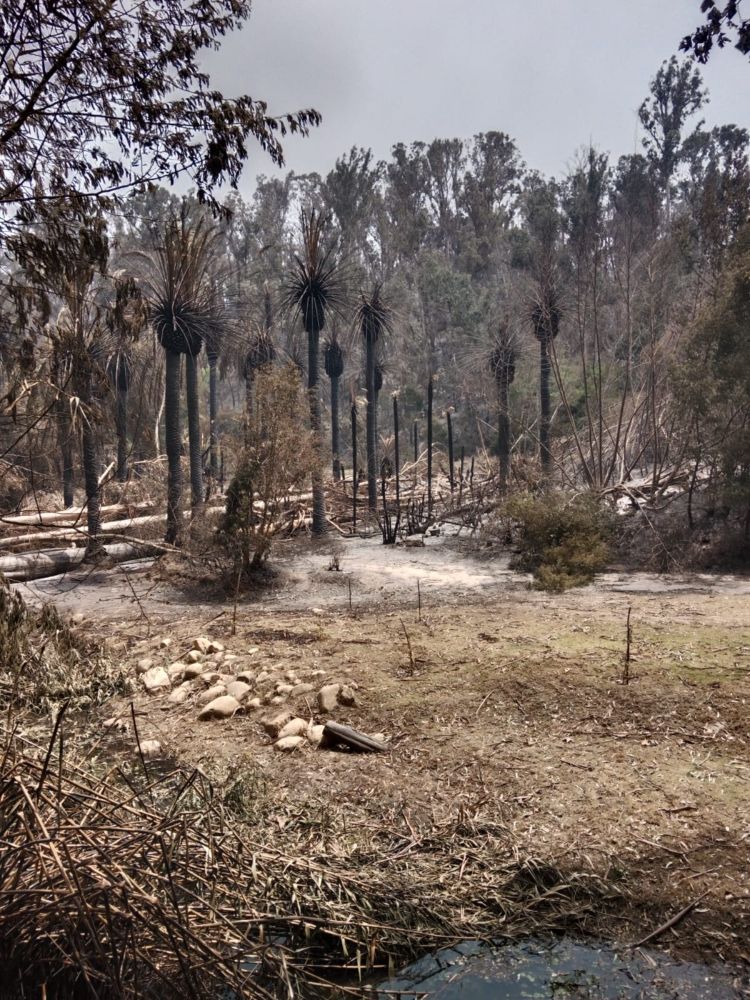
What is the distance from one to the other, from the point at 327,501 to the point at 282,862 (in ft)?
58.0

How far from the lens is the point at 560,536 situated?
14109mm

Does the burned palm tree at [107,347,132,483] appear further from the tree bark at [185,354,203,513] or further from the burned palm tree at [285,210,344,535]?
the burned palm tree at [285,210,344,535]

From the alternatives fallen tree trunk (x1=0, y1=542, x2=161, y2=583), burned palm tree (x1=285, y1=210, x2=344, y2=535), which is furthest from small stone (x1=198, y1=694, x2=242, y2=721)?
burned palm tree (x1=285, y1=210, x2=344, y2=535)

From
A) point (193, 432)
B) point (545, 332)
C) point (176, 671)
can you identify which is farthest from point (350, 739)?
point (545, 332)

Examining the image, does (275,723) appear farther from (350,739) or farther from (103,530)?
(103,530)

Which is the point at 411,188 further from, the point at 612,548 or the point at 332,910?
the point at 332,910

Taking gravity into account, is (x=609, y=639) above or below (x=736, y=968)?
above

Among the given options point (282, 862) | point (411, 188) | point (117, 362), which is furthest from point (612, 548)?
point (411, 188)

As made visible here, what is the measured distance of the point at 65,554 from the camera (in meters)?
15.1

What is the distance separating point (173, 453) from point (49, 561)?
374 centimetres

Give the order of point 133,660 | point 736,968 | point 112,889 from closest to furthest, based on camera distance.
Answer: point 112,889 < point 736,968 < point 133,660

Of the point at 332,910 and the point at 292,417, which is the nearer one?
the point at 332,910

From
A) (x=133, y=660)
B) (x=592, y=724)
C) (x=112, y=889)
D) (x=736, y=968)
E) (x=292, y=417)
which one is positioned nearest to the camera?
(x=112, y=889)

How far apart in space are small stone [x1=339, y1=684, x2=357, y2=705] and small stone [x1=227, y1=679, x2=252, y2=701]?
98 cm
